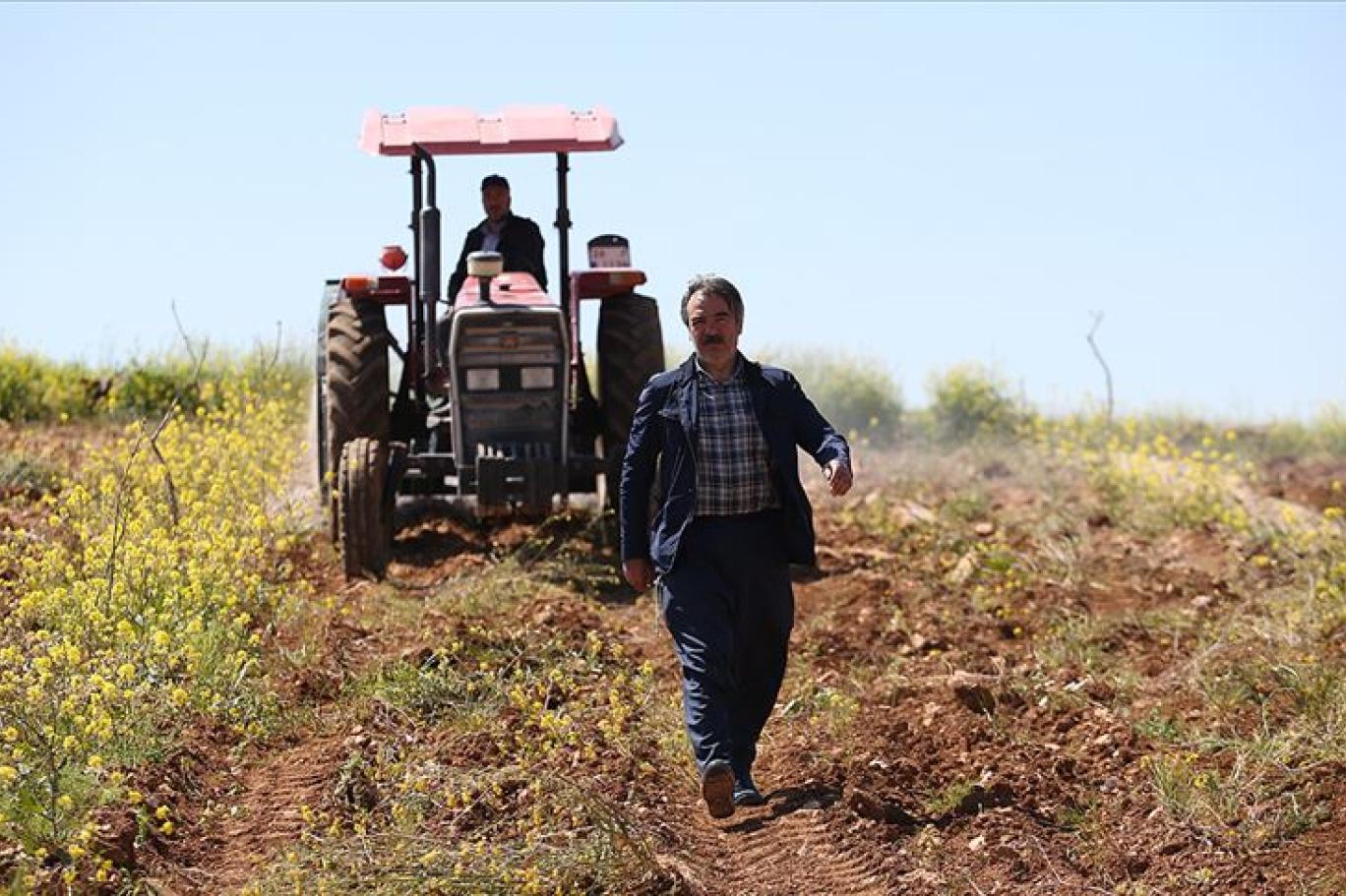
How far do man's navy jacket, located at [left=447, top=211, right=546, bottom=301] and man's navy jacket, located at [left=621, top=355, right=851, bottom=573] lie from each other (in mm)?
4999

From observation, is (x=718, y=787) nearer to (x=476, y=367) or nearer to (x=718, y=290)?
(x=718, y=290)

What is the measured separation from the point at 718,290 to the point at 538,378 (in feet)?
15.4

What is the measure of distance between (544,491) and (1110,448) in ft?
19.3

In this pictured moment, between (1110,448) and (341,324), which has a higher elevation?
(341,324)

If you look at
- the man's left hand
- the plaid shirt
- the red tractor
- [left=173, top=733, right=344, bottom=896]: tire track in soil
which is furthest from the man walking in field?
the red tractor

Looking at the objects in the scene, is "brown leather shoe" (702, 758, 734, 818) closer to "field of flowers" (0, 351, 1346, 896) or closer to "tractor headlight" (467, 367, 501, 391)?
"field of flowers" (0, 351, 1346, 896)

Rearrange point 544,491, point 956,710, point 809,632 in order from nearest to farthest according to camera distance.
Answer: point 956,710, point 809,632, point 544,491

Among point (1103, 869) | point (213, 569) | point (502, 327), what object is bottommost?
point (1103, 869)


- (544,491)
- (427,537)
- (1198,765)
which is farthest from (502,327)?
(1198,765)

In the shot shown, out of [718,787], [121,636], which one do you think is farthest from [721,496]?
[121,636]

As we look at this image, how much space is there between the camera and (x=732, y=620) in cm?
720

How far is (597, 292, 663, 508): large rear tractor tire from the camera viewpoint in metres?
12.2

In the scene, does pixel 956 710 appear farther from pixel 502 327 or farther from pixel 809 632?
pixel 502 327

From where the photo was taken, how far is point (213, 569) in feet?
29.9
